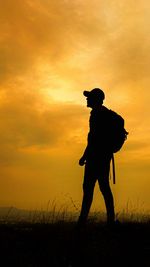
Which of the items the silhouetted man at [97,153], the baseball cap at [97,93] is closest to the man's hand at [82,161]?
the silhouetted man at [97,153]

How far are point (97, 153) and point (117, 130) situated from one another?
637 mm

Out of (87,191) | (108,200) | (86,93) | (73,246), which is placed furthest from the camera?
(86,93)

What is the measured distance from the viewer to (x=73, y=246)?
7727mm

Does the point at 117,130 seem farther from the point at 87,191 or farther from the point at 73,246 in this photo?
the point at 73,246

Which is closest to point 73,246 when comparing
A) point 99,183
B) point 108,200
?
point 108,200

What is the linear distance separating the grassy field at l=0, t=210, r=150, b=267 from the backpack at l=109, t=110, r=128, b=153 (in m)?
1.73

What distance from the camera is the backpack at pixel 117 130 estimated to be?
9.80 m

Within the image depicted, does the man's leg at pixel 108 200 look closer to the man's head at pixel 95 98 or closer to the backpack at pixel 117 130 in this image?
the backpack at pixel 117 130

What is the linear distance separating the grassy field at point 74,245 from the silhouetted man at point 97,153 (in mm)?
654

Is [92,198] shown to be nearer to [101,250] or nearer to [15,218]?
[101,250]

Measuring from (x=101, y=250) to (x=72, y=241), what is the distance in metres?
0.73

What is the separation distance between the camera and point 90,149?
388 inches

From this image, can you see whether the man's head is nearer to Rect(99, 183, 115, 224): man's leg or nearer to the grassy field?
Rect(99, 183, 115, 224): man's leg

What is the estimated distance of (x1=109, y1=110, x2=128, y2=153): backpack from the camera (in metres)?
9.80
